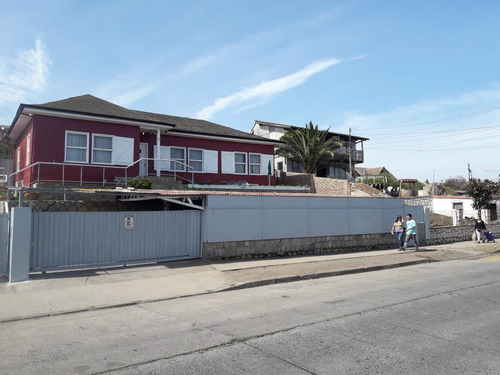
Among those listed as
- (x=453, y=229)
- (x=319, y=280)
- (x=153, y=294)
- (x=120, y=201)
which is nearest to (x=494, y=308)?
(x=319, y=280)

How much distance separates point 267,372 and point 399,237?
14.6m

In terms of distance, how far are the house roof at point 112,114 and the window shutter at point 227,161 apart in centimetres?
108

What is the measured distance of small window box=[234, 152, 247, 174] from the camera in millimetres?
23727

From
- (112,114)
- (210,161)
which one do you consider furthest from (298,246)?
(112,114)

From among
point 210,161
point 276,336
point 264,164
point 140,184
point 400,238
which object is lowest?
point 276,336

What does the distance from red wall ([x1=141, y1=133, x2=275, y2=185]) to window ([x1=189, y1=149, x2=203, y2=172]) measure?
289mm

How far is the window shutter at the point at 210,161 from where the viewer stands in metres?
22.4

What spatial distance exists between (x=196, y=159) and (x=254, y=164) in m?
4.01

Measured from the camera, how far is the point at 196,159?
878 inches

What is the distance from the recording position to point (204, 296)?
9.02 metres

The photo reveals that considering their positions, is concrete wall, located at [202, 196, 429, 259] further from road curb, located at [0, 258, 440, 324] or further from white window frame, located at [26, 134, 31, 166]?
white window frame, located at [26, 134, 31, 166]

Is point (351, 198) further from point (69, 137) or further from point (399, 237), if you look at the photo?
point (69, 137)

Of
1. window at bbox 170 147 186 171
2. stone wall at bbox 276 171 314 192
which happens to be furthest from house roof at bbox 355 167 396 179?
window at bbox 170 147 186 171

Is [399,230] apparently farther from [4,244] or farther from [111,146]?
[4,244]
